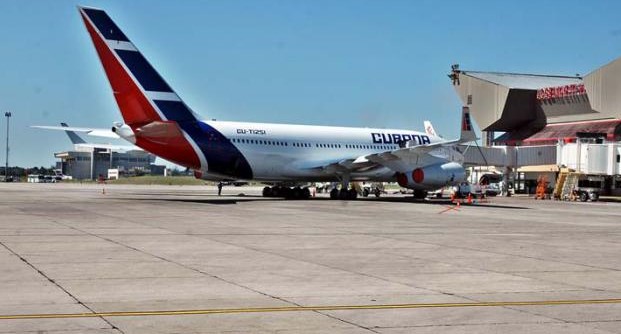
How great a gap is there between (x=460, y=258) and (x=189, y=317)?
24.7ft

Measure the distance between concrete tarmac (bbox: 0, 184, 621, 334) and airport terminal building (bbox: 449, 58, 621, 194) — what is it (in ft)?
116

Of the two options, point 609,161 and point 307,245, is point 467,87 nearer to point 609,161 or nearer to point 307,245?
point 609,161

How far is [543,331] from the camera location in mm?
8359

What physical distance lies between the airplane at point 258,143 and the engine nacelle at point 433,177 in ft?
0.17

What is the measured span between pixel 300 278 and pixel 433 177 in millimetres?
30762

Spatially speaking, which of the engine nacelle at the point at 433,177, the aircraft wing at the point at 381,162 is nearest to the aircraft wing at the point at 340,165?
the aircraft wing at the point at 381,162

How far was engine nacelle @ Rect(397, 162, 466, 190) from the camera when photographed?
42000mm

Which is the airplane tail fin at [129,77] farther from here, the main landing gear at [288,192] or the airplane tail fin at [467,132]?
the airplane tail fin at [467,132]

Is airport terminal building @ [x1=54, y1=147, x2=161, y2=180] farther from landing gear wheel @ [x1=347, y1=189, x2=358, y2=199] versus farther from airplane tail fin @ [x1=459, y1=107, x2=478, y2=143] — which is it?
airplane tail fin @ [x1=459, y1=107, x2=478, y2=143]

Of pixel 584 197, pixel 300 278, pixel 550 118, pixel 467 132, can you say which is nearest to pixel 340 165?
pixel 467 132

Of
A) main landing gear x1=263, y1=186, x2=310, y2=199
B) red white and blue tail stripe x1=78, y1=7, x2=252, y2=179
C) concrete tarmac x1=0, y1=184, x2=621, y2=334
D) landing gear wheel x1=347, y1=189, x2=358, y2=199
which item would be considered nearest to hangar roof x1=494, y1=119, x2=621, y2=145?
landing gear wheel x1=347, y1=189, x2=358, y2=199

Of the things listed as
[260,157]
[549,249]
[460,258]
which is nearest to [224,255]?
[460,258]

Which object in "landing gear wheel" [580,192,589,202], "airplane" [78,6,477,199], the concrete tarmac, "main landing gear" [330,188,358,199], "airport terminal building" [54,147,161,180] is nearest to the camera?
the concrete tarmac

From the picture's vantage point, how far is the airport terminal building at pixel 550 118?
5634cm
